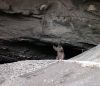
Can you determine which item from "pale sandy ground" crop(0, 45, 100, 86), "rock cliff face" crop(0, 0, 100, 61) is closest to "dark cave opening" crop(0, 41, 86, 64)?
"rock cliff face" crop(0, 0, 100, 61)

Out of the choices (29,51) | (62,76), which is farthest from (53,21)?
(62,76)

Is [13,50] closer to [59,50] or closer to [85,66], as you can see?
[59,50]

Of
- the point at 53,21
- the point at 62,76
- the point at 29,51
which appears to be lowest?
the point at 29,51

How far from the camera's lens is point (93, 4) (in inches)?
197

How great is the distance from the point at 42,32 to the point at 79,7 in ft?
3.17

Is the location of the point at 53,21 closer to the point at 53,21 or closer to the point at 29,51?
the point at 53,21

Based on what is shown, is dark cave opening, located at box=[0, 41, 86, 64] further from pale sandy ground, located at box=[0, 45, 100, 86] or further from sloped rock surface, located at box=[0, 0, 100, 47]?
pale sandy ground, located at box=[0, 45, 100, 86]

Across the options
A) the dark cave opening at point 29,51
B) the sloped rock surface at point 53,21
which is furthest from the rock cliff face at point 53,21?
the dark cave opening at point 29,51

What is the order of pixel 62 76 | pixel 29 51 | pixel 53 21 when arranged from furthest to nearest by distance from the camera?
pixel 29 51 → pixel 53 21 → pixel 62 76

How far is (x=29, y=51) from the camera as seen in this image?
236 inches

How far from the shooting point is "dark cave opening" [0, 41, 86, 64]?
5840 mm

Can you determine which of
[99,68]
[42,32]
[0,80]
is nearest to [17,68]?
[0,80]

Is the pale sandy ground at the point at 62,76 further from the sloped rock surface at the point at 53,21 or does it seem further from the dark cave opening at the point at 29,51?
the dark cave opening at the point at 29,51

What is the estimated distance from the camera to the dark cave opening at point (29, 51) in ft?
19.2
